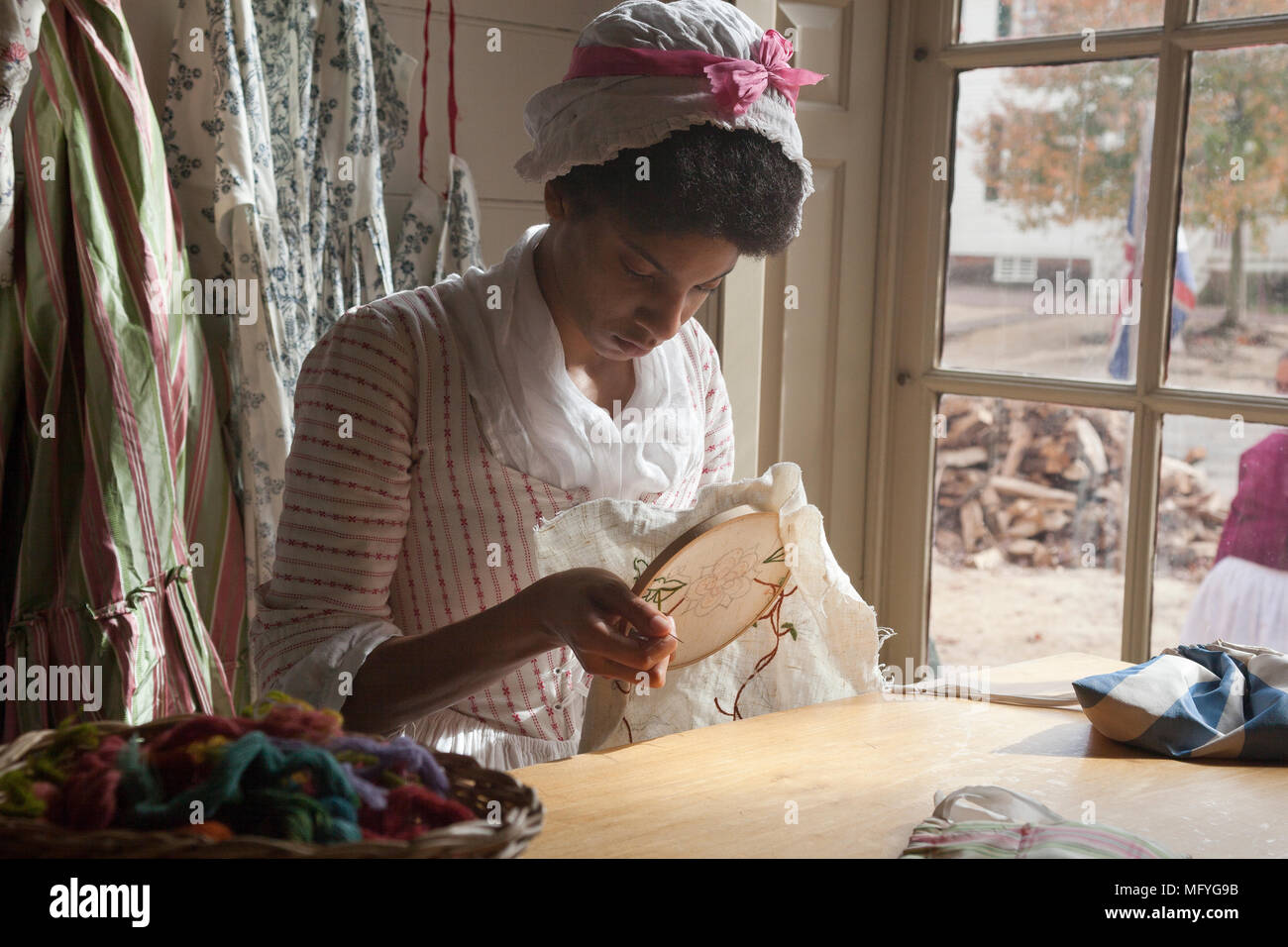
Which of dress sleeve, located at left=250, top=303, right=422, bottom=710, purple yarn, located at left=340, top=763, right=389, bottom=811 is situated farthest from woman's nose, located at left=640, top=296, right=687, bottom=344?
purple yarn, located at left=340, top=763, right=389, bottom=811

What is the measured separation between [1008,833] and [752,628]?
49 centimetres

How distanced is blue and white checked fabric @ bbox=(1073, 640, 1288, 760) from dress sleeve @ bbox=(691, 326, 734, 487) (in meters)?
0.55

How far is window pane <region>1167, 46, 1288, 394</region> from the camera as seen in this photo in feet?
6.81

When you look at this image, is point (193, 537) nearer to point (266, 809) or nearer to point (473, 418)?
point (473, 418)

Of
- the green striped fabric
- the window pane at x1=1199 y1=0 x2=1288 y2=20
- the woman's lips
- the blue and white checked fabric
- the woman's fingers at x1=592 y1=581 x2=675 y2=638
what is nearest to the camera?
the woman's fingers at x1=592 y1=581 x2=675 y2=638

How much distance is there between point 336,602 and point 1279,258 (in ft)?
5.85

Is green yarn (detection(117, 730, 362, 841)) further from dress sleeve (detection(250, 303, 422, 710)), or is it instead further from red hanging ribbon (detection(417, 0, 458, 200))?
red hanging ribbon (detection(417, 0, 458, 200))

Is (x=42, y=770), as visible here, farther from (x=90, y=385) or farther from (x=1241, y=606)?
(x=1241, y=606)

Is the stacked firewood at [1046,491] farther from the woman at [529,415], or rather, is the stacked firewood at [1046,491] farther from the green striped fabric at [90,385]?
the green striped fabric at [90,385]

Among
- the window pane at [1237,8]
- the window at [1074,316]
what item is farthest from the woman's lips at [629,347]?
the window pane at [1237,8]

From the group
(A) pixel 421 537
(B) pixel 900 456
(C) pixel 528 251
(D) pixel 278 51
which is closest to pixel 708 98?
(C) pixel 528 251

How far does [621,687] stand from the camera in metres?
1.26

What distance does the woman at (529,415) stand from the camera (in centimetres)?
117

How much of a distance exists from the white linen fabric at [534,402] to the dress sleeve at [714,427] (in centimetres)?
18
